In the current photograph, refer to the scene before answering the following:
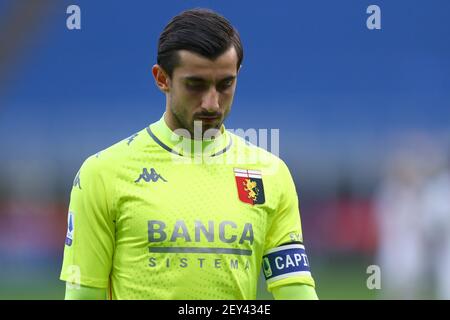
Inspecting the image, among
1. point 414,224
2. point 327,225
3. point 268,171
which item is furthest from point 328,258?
point 268,171

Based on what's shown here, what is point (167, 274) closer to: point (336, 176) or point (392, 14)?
point (336, 176)

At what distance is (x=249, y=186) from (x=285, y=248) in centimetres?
21

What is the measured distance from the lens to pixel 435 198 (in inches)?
358

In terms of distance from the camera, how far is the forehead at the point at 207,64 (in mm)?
2578

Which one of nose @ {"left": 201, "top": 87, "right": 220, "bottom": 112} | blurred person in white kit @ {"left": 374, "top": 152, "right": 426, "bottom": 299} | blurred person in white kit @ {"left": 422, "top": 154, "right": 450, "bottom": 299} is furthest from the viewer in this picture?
blurred person in white kit @ {"left": 374, "top": 152, "right": 426, "bottom": 299}

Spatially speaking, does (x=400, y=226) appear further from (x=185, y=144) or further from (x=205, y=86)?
(x=205, y=86)

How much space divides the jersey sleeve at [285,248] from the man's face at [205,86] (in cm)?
32

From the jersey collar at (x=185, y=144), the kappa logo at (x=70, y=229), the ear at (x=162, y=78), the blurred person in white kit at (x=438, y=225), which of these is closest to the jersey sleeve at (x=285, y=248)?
the jersey collar at (x=185, y=144)

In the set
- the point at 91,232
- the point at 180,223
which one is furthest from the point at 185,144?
the point at 91,232

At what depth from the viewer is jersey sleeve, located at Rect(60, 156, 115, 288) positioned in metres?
2.57

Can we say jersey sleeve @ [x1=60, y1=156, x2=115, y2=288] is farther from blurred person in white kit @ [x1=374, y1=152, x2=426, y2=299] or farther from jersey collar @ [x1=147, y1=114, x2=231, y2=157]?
blurred person in white kit @ [x1=374, y1=152, x2=426, y2=299]

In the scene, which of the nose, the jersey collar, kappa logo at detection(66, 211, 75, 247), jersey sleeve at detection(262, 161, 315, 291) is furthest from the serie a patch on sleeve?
kappa logo at detection(66, 211, 75, 247)

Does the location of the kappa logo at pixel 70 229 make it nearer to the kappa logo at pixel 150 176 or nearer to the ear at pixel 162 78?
the kappa logo at pixel 150 176

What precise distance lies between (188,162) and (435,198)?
676 cm
